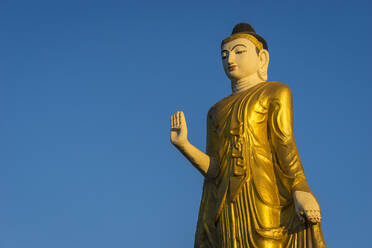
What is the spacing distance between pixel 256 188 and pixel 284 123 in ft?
3.34

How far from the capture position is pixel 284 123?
818 centimetres

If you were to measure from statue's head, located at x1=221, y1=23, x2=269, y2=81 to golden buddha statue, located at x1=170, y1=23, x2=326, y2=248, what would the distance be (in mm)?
15

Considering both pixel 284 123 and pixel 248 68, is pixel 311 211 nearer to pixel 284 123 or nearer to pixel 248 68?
pixel 284 123

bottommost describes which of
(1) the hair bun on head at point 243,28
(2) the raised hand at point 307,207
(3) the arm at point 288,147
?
(2) the raised hand at point 307,207

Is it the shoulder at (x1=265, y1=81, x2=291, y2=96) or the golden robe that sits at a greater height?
the shoulder at (x1=265, y1=81, x2=291, y2=96)

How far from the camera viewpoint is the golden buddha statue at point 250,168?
768cm

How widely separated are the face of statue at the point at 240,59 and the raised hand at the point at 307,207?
7.07 feet

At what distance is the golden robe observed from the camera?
25.3 feet

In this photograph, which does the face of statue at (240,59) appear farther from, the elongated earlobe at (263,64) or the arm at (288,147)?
the arm at (288,147)

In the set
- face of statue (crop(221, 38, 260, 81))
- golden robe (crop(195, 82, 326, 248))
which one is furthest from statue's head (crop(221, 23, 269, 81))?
golden robe (crop(195, 82, 326, 248))

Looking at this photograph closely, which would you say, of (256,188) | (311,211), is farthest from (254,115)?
(311,211)

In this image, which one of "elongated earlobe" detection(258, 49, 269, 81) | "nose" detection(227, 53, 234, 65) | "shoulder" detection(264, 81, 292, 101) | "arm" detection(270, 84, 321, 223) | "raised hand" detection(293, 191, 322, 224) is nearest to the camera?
"raised hand" detection(293, 191, 322, 224)

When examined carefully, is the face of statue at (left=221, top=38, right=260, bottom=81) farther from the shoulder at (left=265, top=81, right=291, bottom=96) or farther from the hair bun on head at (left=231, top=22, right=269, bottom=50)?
the shoulder at (left=265, top=81, right=291, bottom=96)

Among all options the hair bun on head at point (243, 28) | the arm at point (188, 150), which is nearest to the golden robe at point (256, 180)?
the arm at point (188, 150)
